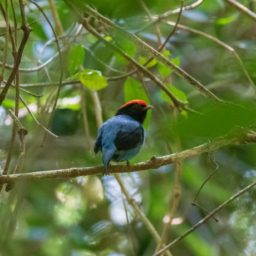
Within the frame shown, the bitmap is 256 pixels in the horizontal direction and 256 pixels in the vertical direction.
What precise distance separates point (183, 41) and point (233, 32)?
0.45 metres

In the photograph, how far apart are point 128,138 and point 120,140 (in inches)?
1.9

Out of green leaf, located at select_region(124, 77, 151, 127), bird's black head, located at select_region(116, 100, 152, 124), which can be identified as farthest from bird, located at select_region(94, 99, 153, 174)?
green leaf, located at select_region(124, 77, 151, 127)

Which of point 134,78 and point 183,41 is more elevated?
point 134,78

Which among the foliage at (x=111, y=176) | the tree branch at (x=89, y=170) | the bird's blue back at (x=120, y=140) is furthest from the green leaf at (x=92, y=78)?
the tree branch at (x=89, y=170)

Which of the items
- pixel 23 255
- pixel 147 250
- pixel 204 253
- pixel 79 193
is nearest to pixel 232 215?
pixel 204 253

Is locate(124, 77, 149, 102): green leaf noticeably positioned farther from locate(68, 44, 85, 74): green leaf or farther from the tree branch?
the tree branch

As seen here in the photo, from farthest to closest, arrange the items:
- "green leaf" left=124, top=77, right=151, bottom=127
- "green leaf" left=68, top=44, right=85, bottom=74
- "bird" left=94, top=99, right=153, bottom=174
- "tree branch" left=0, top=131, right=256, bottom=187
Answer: "green leaf" left=124, top=77, right=151, bottom=127 < "green leaf" left=68, top=44, right=85, bottom=74 < "bird" left=94, top=99, right=153, bottom=174 < "tree branch" left=0, top=131, right=256, bottom=187

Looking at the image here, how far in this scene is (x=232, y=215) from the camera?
14.1ft

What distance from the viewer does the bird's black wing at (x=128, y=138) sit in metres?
2.99

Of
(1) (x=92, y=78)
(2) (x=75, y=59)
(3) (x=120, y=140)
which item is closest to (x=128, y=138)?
(3) (x=120, y=140)

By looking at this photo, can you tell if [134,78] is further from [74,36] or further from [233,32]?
[233,32]

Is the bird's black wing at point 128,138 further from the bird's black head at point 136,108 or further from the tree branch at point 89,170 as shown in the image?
the tree branch at point 89,170

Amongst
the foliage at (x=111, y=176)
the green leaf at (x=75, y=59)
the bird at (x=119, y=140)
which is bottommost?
the foliage at (x=111, y=176)

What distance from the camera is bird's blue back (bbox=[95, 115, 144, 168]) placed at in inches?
117
